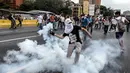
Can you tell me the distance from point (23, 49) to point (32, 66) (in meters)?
2.92

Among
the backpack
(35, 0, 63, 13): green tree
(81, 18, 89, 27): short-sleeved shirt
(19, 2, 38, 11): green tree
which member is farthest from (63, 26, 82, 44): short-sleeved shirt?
(35, 0, 63, 13): green tree

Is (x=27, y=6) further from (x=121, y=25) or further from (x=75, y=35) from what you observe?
(x=75, y=35)

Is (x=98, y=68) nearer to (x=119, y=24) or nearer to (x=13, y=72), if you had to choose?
(x=13, y=72)

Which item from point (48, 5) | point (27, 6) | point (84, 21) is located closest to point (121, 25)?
point (84, 21)

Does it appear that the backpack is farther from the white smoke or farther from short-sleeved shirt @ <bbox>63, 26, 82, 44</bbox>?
short-sleeved shirt @ <bbox>63, 26, 82, 44</bbox>

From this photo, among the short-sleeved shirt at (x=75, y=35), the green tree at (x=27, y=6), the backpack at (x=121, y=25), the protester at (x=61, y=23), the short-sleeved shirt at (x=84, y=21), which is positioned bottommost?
the green tree at (x=27, y=6)

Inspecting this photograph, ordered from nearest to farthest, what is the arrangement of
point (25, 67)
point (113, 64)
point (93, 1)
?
1. point (25, 67)
2. point (113, 64)
3. point (93, 1)

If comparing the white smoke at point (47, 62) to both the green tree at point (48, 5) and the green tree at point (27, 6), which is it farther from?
the green tree at point (48, 5)

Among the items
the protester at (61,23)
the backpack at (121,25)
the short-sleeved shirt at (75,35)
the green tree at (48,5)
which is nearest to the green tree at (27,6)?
the green tree at (48,5)

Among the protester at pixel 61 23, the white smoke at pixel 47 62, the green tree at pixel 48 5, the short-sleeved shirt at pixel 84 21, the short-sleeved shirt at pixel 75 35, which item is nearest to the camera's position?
the white smoke at pixel 47 62

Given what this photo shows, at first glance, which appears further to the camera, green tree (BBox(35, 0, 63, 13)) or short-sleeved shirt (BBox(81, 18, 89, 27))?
green tree (BBox(35, 0, 63, 13))

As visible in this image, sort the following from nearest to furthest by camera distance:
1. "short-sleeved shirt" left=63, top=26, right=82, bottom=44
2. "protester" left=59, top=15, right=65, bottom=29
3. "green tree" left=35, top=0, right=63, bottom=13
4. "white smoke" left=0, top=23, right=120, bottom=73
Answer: "white smoke" left=0, top=23, right=120, bottom=73 < "short-sleeved shirt" left=63, top=26, right=82, bottom=44 < "protester" left=59, top=15, right=65, bottom=29 < "green tree" left=35, top=0, right=63, bottom=13

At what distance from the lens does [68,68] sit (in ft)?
27.0

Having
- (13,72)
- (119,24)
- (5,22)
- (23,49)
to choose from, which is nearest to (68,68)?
(13,72)
